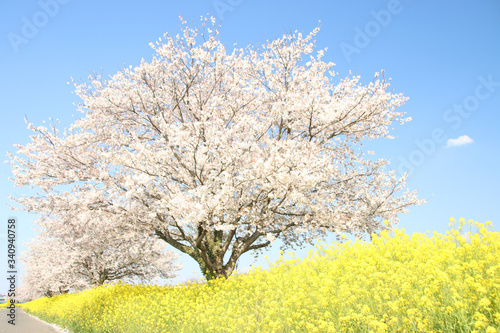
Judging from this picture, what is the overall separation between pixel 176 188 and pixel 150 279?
748 inches

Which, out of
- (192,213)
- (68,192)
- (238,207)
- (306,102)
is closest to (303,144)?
(306,102)

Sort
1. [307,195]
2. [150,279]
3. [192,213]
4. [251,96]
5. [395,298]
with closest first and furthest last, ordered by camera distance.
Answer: [395,298] < [192,213] < [307,195] < [251,96] < [150,279]

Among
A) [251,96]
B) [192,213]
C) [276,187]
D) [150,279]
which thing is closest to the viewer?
[192,213]

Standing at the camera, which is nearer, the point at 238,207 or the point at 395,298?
the point at 395,298

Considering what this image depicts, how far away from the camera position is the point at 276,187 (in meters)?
10.3

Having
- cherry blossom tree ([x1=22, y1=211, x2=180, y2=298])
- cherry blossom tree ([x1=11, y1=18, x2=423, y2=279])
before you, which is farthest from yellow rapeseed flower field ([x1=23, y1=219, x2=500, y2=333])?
cherry blossom tree ([x1=22, y1=211, x2=180, y2=298])

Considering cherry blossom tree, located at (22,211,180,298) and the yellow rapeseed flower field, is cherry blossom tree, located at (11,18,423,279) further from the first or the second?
cherry blossom tree, located at (22,211,180,298)

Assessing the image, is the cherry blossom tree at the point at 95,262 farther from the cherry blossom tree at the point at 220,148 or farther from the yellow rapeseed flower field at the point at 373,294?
the yellow rapeseed flower field at the point at 373,294

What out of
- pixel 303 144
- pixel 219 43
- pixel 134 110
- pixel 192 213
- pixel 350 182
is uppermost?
pixel 219 43

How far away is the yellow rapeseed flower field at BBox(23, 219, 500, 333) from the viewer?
4215mm

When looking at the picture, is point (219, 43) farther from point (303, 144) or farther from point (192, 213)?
point (192, 213)

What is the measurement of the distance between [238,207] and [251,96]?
4.89m

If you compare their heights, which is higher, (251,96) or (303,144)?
(251,96)

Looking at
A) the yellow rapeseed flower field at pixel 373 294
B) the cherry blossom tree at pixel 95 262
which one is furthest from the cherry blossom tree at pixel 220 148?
the cherry blossom tree at pixel 95 262
